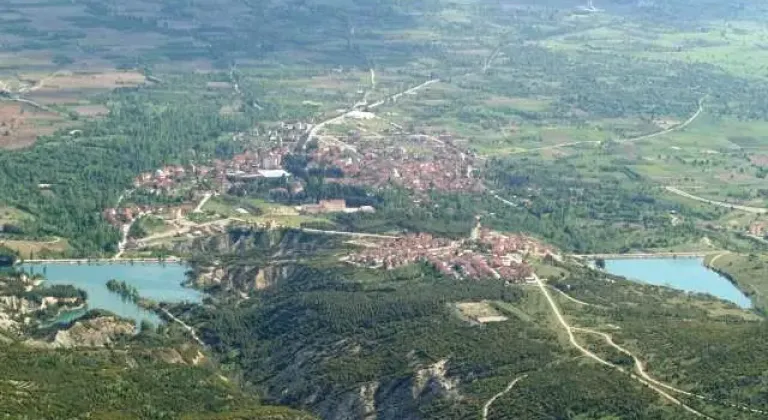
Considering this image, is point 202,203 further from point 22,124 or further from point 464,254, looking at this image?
point 22,124

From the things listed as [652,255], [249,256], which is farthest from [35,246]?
[652,255]

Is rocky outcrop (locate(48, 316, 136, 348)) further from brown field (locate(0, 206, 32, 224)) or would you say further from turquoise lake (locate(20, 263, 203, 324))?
brown field (locate(0, 206, 32, 224))

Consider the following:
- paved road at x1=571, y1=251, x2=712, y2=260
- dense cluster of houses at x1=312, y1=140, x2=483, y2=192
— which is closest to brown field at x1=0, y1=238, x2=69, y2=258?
dense cluster of houses at x1=312, y1=140, x2=483, y2=192

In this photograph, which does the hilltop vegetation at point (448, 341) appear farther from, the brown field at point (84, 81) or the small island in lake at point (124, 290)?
the brown field at point (84, 81)

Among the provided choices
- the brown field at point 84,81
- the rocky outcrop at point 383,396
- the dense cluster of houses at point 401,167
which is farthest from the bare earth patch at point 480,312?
the brown field at point 84,81

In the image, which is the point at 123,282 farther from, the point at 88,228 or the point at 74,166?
the point at 74,166
